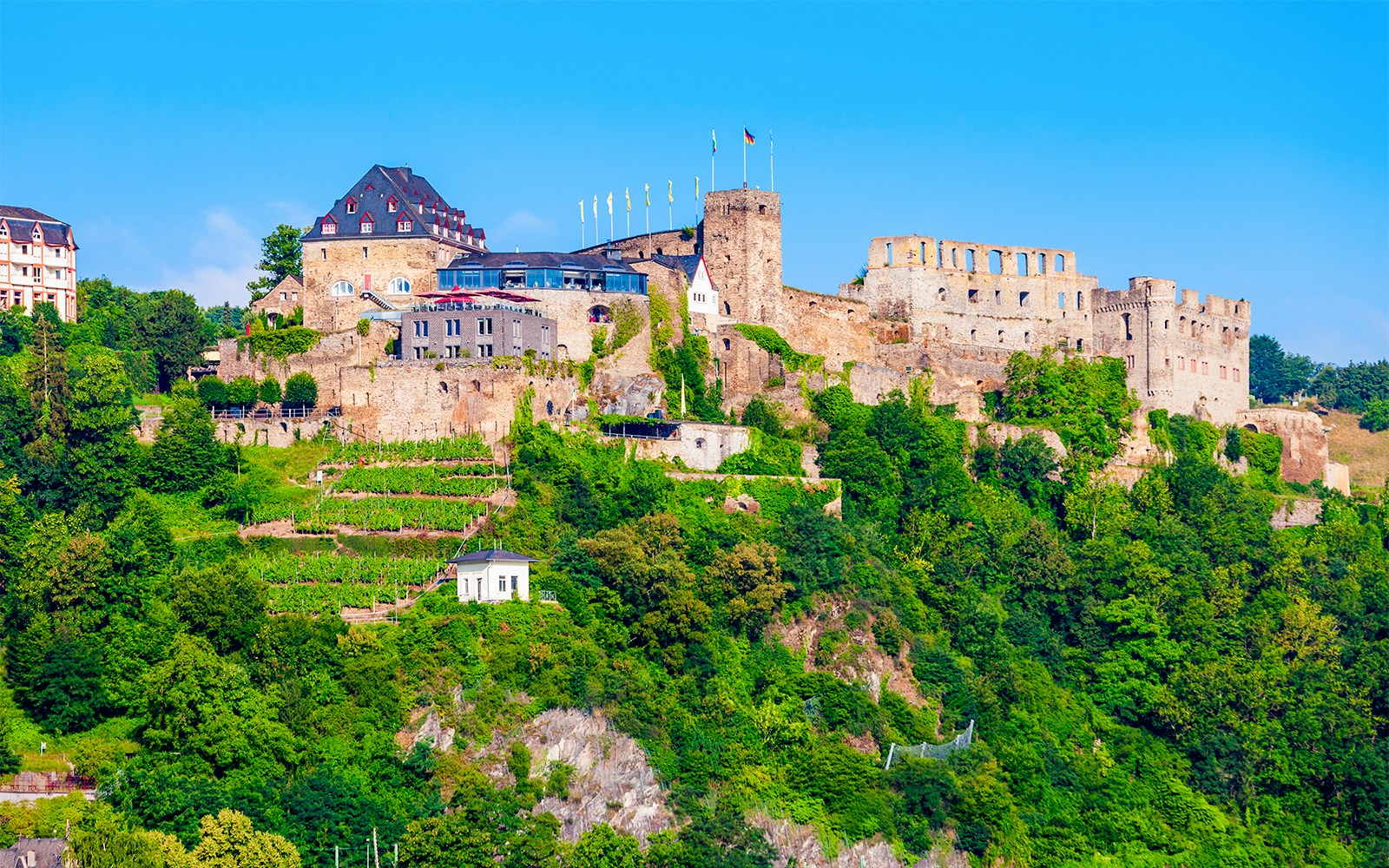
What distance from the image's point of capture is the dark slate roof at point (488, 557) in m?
62.5

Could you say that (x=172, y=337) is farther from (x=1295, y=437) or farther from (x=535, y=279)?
(x=1295, y=437)

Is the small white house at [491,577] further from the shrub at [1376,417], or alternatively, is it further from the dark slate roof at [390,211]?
the shrub at [1376,417]

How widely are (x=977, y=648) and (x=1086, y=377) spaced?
57.6ft

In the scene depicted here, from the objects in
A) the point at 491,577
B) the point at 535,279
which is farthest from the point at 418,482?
the point at 535,279

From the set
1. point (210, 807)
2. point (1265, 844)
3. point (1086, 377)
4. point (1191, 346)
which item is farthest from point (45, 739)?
point (1191, 346)

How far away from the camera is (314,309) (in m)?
77.4

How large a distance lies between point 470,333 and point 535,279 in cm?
428

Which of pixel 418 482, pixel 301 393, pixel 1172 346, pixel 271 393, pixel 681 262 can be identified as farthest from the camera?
pixel 1172 346

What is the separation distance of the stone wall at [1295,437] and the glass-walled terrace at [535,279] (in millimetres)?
27753

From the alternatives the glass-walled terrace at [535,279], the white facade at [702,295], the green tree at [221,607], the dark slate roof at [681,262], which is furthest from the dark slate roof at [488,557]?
the dark slate roof at [681,262]

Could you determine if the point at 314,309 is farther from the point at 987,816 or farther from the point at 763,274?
the point at 987,816

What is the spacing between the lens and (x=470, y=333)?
72.5 meters

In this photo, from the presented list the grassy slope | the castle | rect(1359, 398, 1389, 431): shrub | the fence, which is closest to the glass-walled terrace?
the castle

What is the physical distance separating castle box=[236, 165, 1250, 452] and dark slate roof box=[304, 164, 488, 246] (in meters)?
0.07
